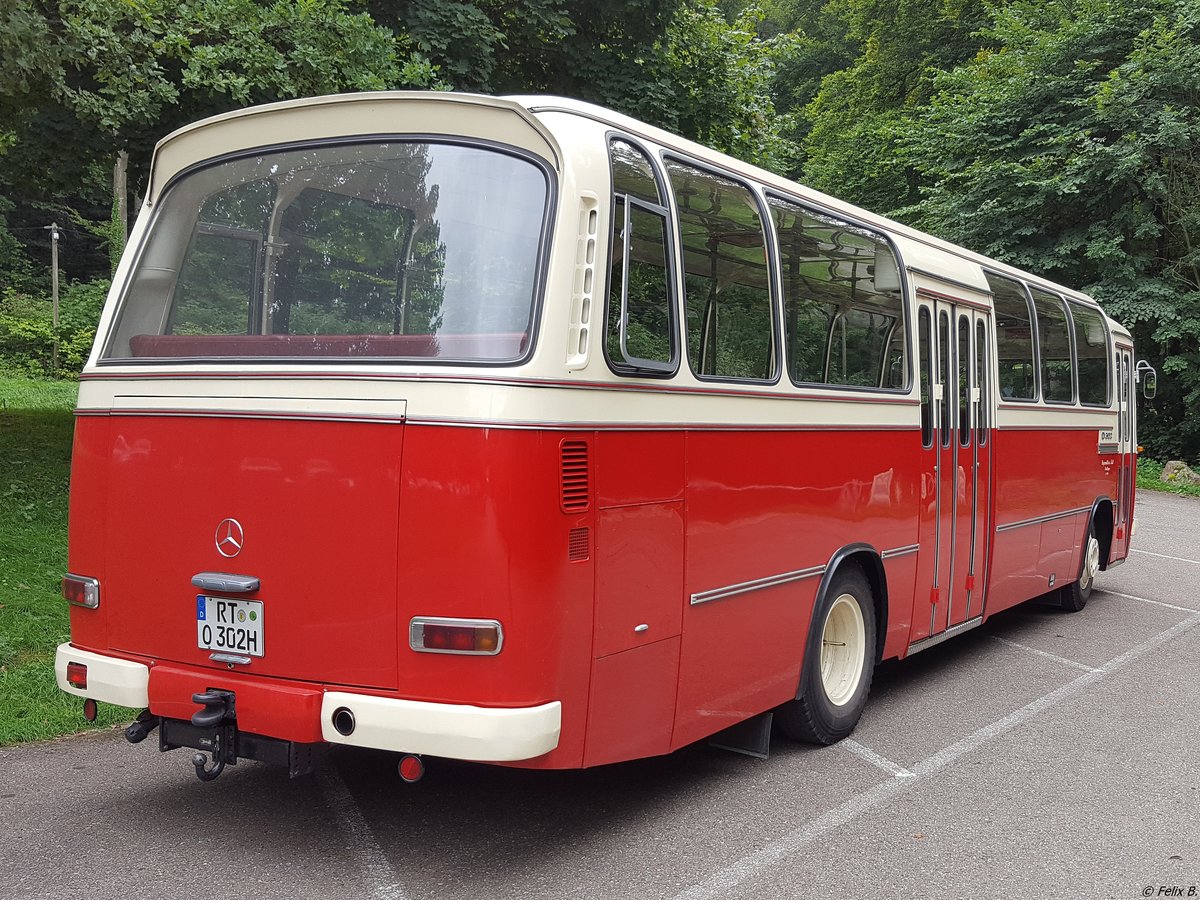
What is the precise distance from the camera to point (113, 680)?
4.54m

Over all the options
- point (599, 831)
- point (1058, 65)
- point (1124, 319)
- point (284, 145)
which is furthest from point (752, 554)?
point (1058, 65)

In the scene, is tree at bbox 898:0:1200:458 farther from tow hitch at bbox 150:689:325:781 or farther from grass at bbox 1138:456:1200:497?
tow hitch at bbox 150:689:325:781

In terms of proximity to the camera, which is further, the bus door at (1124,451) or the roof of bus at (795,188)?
the bus door at (1124,451)

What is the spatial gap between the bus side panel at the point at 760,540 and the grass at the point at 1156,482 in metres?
19.9

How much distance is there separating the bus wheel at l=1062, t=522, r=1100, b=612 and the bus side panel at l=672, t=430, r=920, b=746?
15.5ft

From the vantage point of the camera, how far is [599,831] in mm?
4746

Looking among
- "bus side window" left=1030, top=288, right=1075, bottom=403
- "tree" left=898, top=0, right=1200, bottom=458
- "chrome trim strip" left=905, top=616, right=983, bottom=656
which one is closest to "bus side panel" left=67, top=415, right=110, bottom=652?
"chrome trim strip" left=905, top=616, right=983, bottom=656

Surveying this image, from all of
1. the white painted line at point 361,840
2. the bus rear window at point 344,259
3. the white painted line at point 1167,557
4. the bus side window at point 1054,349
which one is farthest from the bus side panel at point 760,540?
the white painted line at point 1167,557

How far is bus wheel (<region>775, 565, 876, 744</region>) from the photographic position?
235 inches

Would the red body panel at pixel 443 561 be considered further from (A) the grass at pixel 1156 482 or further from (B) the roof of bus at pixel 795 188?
(A) the grass at pixel 1156 482

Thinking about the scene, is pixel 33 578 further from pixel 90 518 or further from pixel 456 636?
pixel 456 636

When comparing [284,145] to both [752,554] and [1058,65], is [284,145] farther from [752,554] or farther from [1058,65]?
[1058,65]

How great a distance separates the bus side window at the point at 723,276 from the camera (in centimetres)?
496

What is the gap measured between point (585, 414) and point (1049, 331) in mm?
6621
